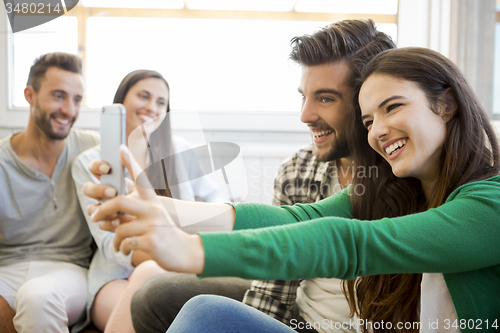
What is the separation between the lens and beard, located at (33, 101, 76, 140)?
3.42 feet

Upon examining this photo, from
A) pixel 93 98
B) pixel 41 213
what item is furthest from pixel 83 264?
pixel 93 98

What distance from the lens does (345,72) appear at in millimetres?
882

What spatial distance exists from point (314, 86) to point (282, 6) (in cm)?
81

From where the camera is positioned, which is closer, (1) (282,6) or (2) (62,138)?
(2) (62,138)

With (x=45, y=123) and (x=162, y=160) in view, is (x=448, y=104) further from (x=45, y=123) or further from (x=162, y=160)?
(x=45, y=123)

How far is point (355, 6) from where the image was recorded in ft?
5.38

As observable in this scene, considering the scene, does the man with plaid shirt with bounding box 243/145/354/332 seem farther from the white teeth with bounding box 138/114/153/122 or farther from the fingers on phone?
the fingers on phone

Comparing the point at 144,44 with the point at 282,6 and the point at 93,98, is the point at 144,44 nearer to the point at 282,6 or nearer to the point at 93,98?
the point at 93,98

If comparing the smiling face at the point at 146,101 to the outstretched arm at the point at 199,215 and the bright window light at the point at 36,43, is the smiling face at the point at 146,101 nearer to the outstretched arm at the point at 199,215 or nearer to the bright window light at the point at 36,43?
the outstretched arm at the point at 199,215

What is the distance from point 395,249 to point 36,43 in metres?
1.29

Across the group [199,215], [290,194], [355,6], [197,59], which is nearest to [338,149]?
[290,194]

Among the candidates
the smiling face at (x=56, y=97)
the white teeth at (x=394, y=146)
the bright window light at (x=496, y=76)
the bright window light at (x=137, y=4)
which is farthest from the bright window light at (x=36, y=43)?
the bright window light at (x=496, y=76)

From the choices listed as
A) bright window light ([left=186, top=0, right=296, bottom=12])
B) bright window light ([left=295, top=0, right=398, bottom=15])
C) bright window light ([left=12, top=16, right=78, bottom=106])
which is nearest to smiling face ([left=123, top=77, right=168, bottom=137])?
bright window light ([left=12, top=16, right=78, bottom=106])

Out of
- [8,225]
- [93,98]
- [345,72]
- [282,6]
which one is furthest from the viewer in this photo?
[282,6]
